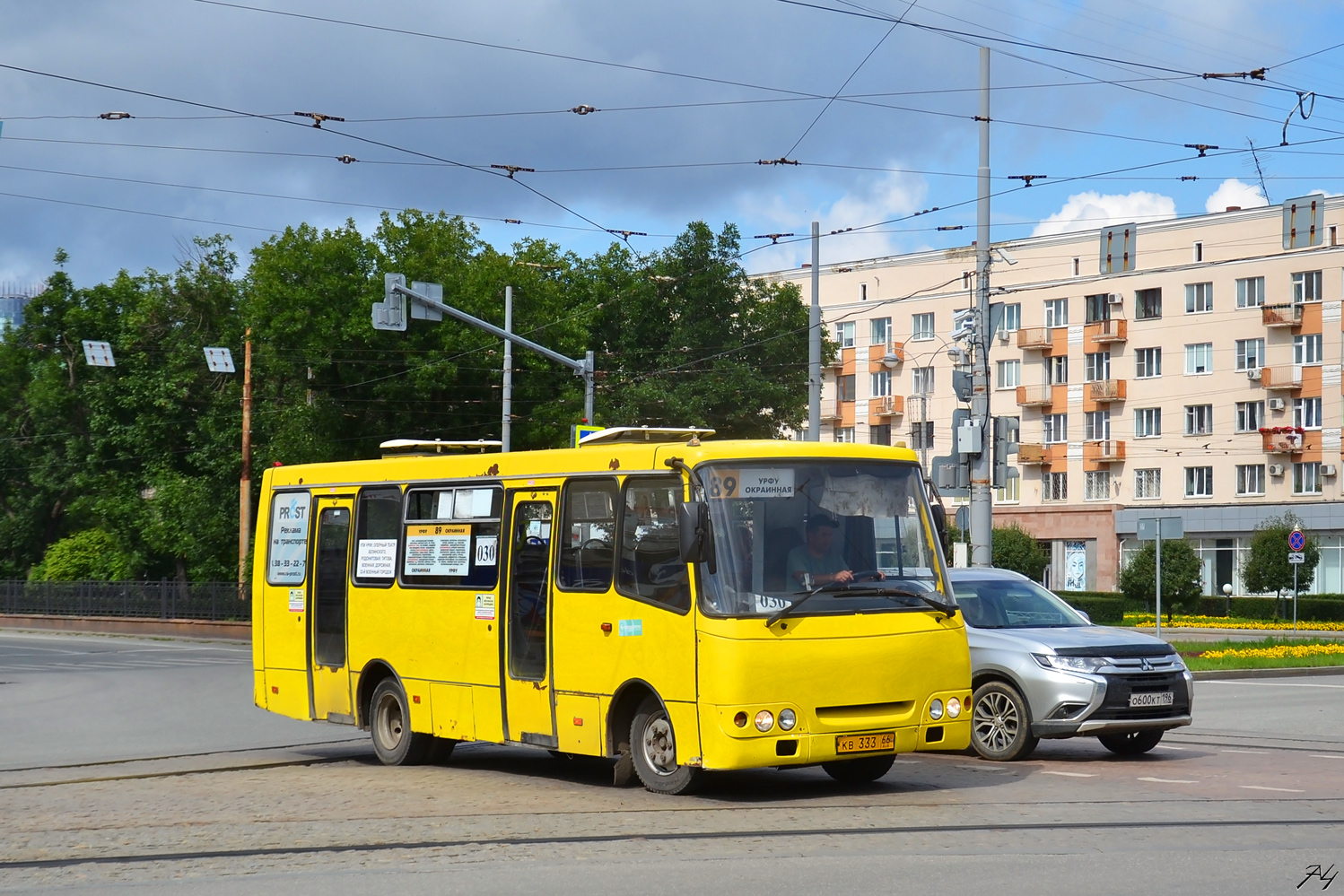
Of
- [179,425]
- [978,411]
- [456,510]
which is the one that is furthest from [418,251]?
[456,510]

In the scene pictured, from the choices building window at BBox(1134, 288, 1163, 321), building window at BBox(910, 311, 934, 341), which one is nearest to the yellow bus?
building window at BBox(1134, 288, 1163, 321)

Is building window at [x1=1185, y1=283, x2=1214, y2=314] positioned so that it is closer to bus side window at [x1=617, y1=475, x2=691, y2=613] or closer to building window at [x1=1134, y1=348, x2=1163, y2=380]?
building window at [x1=1134, y1=348, x2=1163, y2=380]

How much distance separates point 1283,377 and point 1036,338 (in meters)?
11.8

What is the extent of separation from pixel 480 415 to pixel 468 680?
35065 millimetres

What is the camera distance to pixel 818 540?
11492 mm

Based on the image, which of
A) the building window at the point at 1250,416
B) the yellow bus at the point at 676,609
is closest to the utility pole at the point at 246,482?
the yellow bus at the point at 676,609

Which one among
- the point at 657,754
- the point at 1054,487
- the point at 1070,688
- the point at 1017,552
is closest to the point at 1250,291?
the point at 1054,487

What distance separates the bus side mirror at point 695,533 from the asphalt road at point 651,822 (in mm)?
1688

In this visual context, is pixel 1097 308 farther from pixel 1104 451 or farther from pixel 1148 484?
pixel 1148 484

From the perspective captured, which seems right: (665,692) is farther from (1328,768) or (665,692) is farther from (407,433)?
(407,433)

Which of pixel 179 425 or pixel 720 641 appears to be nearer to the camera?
pixel 720 641

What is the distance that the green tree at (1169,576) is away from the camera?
51938mm

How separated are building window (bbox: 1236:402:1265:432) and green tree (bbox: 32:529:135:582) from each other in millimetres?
43150

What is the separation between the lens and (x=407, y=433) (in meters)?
47.1
